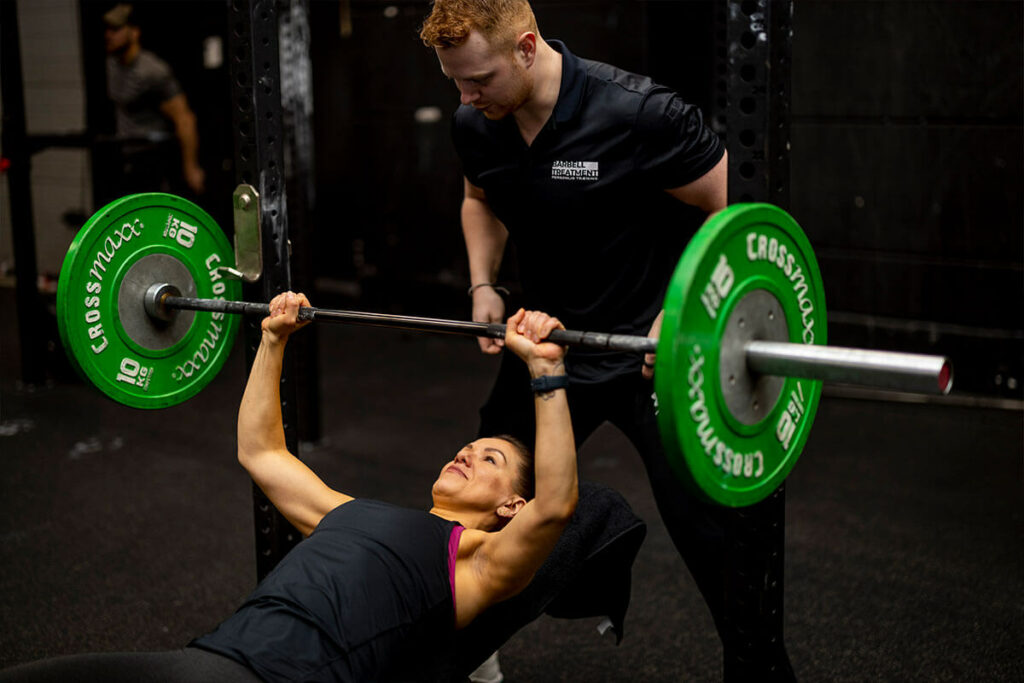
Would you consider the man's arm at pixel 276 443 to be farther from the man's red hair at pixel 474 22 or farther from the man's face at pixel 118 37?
the man's face at pixel 118 37

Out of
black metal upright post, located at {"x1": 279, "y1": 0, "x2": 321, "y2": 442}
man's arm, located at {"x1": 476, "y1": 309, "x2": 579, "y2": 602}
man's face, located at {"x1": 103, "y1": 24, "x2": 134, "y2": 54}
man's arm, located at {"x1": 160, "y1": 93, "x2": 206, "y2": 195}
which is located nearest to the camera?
man's arm, located at {"x1": 476, "y1": 309, "x2": 579, "y2": 602}

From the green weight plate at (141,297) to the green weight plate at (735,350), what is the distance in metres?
1.11

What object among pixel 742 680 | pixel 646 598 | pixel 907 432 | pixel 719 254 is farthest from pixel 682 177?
pixel 907 432

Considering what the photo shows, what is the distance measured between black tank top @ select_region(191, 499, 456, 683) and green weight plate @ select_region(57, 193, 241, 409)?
0.58m

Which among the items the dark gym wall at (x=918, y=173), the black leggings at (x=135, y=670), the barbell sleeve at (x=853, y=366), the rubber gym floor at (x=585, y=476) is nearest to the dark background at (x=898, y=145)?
the dark gym wall at (x=918, y=173)

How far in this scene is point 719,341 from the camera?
133 centimetres

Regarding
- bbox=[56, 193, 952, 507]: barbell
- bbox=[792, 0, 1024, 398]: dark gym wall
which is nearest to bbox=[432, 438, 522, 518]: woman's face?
bbox=[56, 193, 952, 507]: barbell

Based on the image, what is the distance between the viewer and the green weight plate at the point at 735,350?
1.27m

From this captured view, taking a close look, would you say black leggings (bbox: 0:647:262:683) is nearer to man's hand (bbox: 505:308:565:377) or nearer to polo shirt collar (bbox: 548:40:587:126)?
man's hand (bbox: 505:308:565:377)

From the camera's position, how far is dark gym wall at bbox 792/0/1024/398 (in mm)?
3979

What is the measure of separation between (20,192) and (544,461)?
357 cm

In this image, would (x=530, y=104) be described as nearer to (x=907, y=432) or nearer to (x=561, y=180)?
(x=561, y=180)

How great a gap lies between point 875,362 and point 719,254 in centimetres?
23

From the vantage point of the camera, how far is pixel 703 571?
1.79 m
